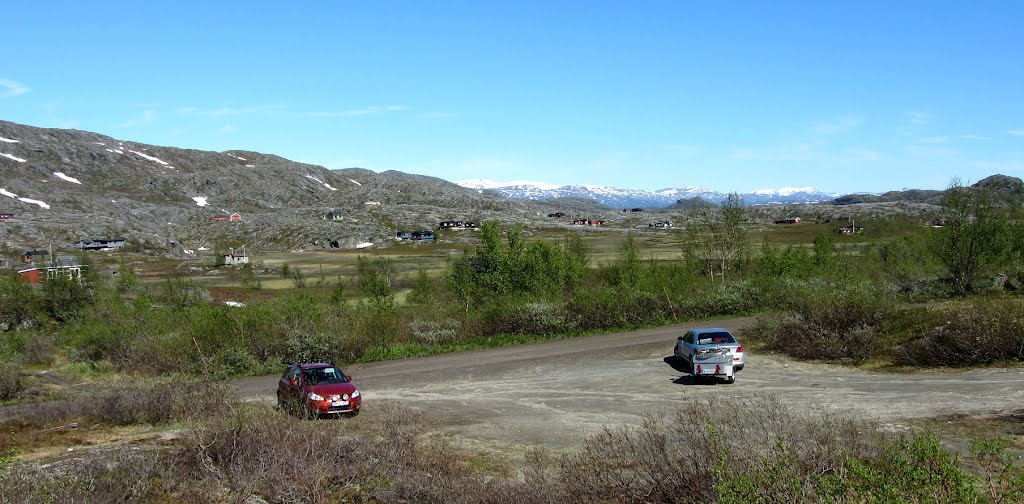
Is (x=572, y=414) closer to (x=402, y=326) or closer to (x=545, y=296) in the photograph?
(x=402, y=326)

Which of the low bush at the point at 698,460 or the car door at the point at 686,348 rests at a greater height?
the low bush at the point at 698,460

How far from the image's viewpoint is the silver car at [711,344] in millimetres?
24780

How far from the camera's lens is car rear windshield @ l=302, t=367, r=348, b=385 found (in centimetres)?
2003

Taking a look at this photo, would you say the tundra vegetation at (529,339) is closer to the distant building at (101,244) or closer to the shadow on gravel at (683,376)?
the shadow on gravel at (683,376)

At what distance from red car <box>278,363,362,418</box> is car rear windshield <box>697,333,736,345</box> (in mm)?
13076

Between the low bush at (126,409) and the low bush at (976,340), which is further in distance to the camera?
the low bush at (976,340)

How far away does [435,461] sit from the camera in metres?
11.6

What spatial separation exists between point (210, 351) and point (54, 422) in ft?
41.7

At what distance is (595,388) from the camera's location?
78.6 ft

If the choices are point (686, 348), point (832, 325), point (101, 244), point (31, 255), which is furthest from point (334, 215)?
point (832, 325)

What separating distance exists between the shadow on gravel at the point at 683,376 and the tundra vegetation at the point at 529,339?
4.69m

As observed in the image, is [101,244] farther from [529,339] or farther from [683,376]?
[683,376]

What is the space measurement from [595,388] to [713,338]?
517cm

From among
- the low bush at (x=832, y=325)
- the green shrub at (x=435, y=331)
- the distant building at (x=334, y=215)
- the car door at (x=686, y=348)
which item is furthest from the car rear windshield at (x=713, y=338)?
the distant building at (x=334, y=215)
